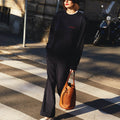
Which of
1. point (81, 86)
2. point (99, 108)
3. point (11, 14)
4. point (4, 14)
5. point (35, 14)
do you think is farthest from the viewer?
point (4, 14)

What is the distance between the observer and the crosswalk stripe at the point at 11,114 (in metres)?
4.23

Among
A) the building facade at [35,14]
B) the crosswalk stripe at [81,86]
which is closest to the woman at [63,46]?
the crosswalk stripe at [81,86]

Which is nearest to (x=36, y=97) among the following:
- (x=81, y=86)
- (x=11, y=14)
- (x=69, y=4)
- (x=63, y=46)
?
(x=81, y=86)

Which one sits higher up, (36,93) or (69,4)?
(69,4)

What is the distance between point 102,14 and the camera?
1153cm

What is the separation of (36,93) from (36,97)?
205 mm

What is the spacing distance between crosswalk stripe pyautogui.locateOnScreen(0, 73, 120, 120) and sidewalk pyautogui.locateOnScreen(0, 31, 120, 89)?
157cm

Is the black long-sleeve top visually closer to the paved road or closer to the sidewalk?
the paved road

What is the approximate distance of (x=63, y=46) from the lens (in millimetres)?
3992

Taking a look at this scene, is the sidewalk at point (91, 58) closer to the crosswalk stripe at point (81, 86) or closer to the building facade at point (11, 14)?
the crosswalk stripe at point (81, 86)

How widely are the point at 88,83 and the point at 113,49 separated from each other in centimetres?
441

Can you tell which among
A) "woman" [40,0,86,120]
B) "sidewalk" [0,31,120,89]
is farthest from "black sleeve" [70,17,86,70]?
"sidewalk" [0,31,120,89]

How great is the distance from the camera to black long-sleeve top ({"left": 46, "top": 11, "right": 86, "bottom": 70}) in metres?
3.92

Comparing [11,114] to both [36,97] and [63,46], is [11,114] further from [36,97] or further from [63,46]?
[63,46]
